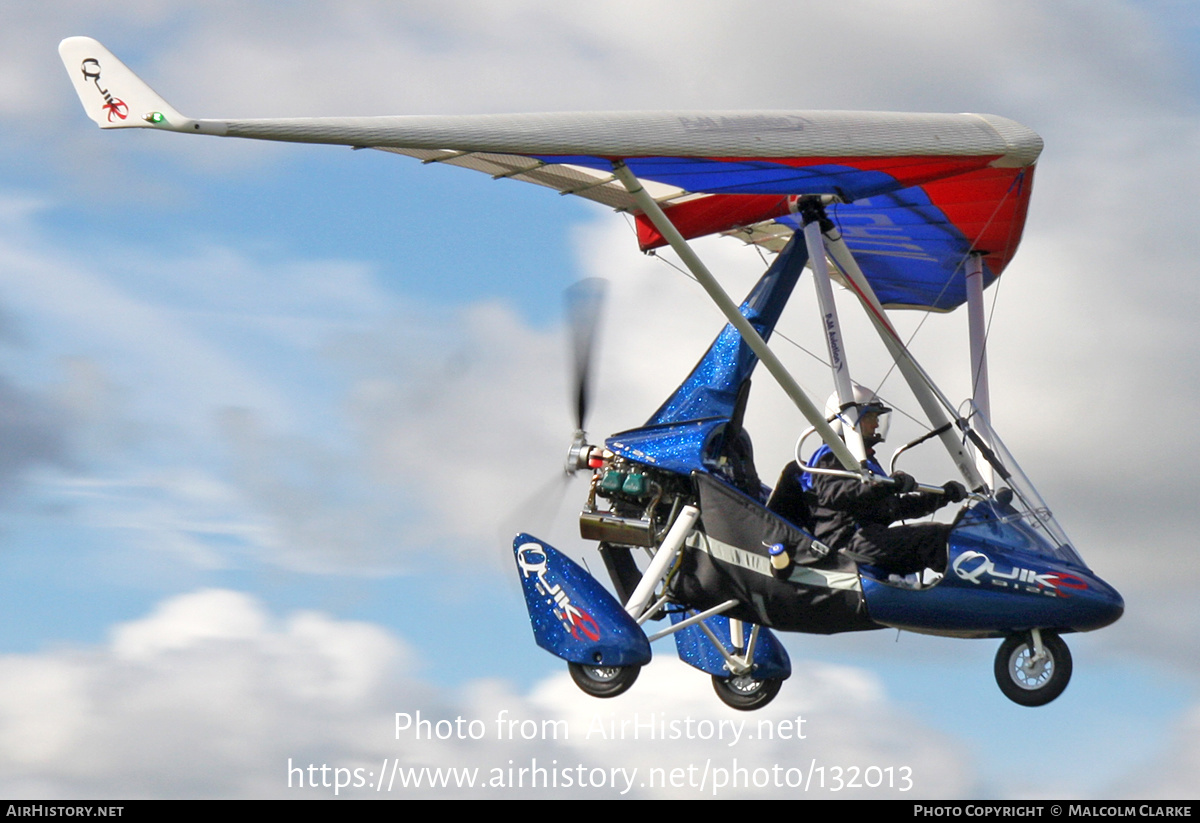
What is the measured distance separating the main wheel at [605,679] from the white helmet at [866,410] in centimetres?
256

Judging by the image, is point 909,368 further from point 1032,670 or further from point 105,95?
point 105,95

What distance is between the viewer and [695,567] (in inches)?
561

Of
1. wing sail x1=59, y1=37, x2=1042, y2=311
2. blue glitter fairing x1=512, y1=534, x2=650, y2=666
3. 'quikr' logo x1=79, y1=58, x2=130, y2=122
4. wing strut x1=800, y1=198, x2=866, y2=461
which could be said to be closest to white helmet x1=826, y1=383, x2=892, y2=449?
wing strut x1=800, y1=198, x2=866, y2=461

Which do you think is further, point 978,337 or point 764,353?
point 978,337

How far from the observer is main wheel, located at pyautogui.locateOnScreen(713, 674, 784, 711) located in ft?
52.6

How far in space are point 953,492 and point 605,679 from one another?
3.05m

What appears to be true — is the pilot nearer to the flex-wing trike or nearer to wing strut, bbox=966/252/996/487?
the flex-wing trike

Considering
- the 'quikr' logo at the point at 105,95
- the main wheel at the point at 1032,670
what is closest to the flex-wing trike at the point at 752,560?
the main wheel at the point at 1032,670

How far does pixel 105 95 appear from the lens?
35.9 feet

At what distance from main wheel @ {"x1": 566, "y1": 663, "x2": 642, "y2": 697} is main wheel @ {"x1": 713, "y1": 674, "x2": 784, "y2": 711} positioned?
237 centimetres

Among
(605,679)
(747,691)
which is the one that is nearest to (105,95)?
(605,679)

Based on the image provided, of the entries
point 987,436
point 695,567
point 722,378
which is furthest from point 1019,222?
point 695,567

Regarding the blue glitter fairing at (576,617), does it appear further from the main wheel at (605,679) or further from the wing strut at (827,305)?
the wing strut at (827,305)

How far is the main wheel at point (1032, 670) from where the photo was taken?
13594 mm
